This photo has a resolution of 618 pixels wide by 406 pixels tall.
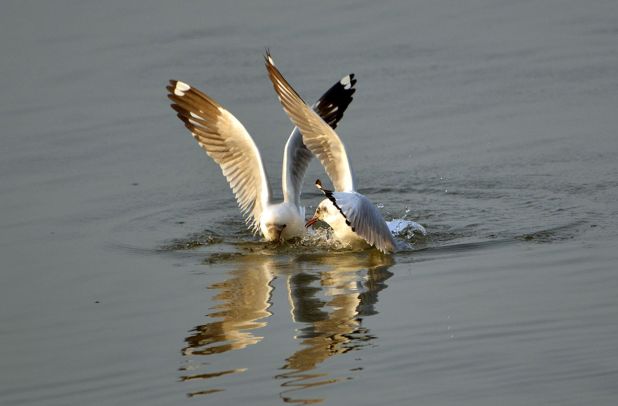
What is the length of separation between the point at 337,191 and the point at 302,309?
7.06 feet

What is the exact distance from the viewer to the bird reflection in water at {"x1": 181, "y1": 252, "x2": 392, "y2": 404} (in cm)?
649

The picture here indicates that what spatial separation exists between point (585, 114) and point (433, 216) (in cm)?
237

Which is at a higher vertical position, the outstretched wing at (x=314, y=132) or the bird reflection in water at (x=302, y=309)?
the outstretched wing at (x=314, y=132)

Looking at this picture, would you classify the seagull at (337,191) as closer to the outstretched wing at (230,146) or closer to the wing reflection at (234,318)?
the outstretched wing at (230,146)

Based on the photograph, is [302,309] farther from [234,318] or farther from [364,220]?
[364,220]

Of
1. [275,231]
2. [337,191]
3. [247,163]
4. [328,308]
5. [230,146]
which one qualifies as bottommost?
[328,308]

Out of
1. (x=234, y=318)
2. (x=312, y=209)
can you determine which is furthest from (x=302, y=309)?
(x=312, y=209)

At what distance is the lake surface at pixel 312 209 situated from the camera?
6.45 m

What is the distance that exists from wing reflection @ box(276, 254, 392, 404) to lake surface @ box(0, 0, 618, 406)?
0.02 metres

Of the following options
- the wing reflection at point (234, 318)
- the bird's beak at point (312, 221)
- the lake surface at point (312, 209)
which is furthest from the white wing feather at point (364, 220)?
the bird's beak at point (312, 221)

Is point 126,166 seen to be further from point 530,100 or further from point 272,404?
point 272,404

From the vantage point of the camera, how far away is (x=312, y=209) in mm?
10906

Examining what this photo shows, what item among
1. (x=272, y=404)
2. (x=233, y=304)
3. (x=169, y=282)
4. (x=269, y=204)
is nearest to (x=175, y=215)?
(x=269, y=204)

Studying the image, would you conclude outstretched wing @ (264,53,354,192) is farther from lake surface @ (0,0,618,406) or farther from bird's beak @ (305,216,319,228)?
lake surface @ (0,0,618,406)
